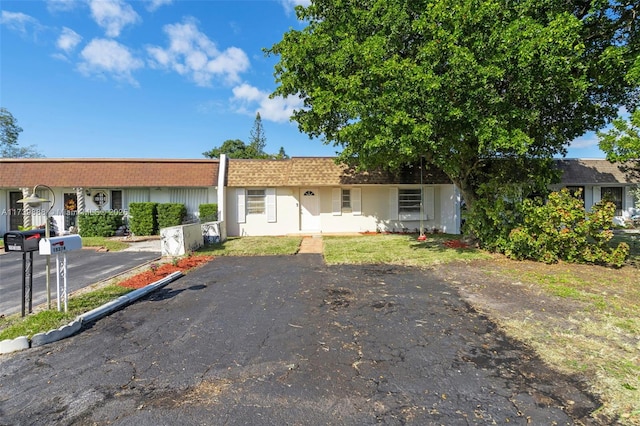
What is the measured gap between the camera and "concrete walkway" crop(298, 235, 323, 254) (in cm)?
1187

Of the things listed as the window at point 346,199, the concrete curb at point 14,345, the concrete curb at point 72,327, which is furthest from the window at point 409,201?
the concrete curb at point 14,345

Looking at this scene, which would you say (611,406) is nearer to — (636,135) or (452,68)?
(452,68)

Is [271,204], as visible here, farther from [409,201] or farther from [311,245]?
[409,201]

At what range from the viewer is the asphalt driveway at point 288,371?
277 cm

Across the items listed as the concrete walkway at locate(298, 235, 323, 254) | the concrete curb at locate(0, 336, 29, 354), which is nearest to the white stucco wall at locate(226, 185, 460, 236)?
the concrete walkway at locate(298, 235, 323, 254)

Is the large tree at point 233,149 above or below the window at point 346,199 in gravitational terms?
above

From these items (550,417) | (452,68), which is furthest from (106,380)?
(452,68)

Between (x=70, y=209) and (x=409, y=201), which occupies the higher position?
(x=409, y=201)

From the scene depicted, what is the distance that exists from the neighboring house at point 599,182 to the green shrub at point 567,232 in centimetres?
1280

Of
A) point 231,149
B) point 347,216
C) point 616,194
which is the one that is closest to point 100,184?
point 347,216

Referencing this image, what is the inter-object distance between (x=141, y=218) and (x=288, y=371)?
15.4m

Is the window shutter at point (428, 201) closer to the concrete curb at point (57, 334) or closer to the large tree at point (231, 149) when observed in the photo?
the concrete curb at point (57, 334)

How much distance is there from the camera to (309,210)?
16781mm

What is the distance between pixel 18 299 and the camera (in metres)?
6.20
